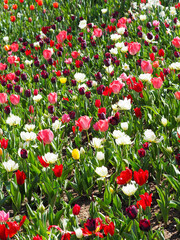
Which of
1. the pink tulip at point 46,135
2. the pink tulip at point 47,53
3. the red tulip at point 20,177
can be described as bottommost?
the red tulip at point 20,177

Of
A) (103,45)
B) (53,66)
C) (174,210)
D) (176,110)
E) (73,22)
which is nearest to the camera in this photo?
(174,210)

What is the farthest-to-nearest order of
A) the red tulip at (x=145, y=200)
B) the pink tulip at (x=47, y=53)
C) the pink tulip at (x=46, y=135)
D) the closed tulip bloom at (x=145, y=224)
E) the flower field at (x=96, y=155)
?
the pink tulip at (x=47, y=53)
the pink tulip at (x=46, y=135)
the flower field at (x=96, y=155)
the red tulip at (x=145, y=200)
the closed tulip bloom at (x=145, y=224)

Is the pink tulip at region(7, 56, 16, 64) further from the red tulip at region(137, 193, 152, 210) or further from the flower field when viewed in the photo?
the red tulip at region(137, 193, 152, 210)

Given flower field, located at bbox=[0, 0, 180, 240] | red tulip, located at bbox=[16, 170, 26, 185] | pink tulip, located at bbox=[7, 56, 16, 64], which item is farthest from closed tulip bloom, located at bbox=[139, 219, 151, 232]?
pink tulip, located at bbox=[7, 56, 16, 64]

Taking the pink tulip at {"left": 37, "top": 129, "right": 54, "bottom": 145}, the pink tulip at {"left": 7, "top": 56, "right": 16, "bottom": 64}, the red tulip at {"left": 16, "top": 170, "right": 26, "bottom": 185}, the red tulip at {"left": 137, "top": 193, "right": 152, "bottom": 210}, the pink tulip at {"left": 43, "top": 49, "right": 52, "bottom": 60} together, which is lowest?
the red tulip at {"left": 137, "top": 193, "right": 152, "bottom": 210}

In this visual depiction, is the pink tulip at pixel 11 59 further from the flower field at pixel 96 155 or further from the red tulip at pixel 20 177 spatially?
the red tulip at pixel 20 177

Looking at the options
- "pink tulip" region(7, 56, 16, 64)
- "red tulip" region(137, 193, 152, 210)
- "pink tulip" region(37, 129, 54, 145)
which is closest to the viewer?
"red tulip" region(137, 193, 152, 210)

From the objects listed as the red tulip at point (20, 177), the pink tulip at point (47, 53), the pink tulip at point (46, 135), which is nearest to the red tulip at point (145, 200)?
the red tulip at point (20, 177)

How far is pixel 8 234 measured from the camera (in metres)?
2.09

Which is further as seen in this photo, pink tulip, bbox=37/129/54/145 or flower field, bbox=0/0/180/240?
pink tulip, bbox=37/129/54/145

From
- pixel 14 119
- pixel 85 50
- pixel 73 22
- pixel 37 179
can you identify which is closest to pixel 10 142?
pixel 14 119

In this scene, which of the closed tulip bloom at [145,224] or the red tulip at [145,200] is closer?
the closed tulip bloom at [145,224]

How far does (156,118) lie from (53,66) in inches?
83.8

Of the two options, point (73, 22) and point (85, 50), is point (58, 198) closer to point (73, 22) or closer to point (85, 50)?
point (85, 50)
